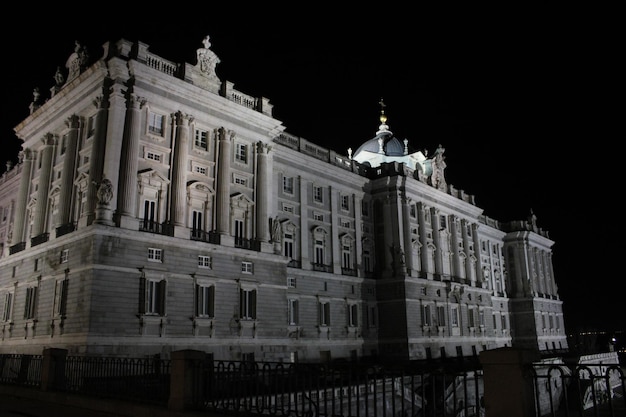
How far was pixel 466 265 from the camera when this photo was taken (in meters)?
67.5

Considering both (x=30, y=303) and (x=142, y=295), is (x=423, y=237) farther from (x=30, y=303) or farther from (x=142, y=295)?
(x=30, y=303)

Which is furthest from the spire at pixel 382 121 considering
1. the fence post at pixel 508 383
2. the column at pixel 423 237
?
the fence post at pixel 508 383

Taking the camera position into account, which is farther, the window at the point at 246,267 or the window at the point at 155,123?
the window at the point at 246,267

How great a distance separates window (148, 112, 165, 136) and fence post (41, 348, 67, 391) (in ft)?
59.9

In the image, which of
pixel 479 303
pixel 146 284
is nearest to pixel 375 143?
pixel 479 303

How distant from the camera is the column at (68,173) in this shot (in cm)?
3497

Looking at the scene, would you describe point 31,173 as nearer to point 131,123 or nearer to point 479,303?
point 131,123

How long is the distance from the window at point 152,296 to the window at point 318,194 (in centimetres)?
2179

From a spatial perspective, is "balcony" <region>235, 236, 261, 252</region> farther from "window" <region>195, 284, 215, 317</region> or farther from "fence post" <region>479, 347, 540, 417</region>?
"fence post" <region>479, 347, 540, 417</region>

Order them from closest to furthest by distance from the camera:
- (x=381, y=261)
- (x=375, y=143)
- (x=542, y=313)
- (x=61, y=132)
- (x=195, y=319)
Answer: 1. (x=195, y=319)
2. (x=61, y=132)
3. (x=381, y=261)
4. (x=375, y=143)
5. (x=542, y=313)

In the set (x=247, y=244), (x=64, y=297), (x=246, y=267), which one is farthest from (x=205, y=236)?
(x=64, y=297)

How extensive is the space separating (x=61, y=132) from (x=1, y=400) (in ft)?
77.1

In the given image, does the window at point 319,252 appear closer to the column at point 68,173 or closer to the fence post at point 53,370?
the column at point 68,173

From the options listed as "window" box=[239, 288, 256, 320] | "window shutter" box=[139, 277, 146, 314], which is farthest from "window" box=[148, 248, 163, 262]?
"window" box=[239, 288, 256, 320]
